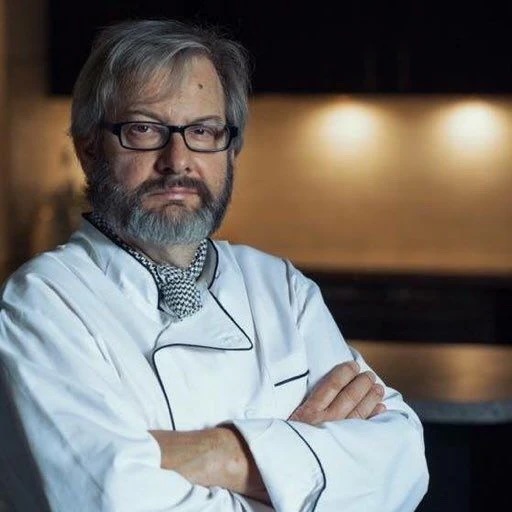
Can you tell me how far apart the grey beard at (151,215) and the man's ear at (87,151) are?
0.08ft

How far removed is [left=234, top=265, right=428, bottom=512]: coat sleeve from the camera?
58.3 inches

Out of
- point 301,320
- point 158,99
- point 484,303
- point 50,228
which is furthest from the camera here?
point 50,228

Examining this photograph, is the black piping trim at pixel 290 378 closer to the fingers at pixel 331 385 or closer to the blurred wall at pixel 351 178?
the fingers at pixel 331 385

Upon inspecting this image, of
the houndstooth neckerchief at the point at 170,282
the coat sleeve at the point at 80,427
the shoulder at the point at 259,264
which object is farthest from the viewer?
the shoulder at the point at 259,264

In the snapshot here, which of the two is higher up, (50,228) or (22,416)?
(22,416)

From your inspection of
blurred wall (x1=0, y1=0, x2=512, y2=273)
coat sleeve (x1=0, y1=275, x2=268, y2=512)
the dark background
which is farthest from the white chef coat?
blurred wall (x1=0, y1=0, x2=512, y2=273)

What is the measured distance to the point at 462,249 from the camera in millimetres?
5094

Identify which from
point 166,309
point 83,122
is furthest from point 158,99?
point 166,309

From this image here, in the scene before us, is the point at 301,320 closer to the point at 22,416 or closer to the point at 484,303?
the point at 22,416

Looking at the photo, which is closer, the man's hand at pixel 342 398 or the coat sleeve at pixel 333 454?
the coat sleeve at pixel 333 454

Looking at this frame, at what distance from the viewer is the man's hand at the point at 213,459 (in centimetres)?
145

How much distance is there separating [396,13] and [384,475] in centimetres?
334

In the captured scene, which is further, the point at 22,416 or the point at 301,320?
the point at 301,320

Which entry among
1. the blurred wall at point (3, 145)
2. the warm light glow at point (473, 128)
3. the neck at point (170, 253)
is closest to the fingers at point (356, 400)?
the neck at point (170, 253)
